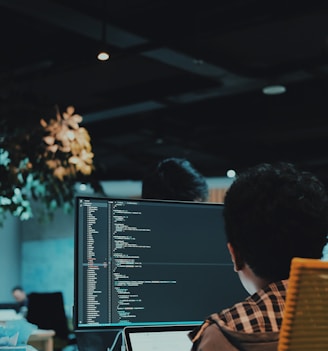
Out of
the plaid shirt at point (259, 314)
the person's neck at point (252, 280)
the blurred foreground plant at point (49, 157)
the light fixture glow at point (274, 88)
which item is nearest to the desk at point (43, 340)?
the blurred foreground plant at point (49, 157)

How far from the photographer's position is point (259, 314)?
1.29 m

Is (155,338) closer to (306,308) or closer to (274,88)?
(306,308)

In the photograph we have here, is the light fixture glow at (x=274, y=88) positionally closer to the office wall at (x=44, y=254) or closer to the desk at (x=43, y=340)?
the desk at (x=43, y=340)

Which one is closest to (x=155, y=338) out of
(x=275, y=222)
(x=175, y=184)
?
(x=275, y=222)

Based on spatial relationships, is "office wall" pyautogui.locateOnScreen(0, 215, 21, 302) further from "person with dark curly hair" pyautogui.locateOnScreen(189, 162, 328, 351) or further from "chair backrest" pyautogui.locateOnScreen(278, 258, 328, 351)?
"chair backrest" pyautogui.locateOnScreen(278, 258, 328, 351)

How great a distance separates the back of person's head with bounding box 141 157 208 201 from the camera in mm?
2514

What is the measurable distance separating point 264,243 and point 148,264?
66 centimetres

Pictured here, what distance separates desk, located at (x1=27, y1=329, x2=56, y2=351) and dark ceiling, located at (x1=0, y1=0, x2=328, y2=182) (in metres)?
0.95

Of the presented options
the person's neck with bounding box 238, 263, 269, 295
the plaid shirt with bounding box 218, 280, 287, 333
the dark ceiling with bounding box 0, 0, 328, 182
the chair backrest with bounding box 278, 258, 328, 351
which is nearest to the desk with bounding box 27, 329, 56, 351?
the dark ceiling with bounding box 0, 0, 328, 182

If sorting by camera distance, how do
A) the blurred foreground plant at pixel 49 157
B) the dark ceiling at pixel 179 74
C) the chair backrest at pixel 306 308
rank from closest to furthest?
the chair backrest at pixel 306 308, the blurred foreground plant at pixel 49 157, the dark ceiling at pixel 179 74

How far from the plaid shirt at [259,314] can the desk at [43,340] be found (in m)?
2.93

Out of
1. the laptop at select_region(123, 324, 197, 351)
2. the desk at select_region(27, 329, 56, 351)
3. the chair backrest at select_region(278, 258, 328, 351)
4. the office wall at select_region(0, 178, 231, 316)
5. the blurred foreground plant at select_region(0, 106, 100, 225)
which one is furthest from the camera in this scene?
the office wall at select_region(0, 178, 231, 316)

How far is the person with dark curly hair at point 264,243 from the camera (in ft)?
4.15

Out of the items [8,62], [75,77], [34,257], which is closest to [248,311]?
[8,62]
